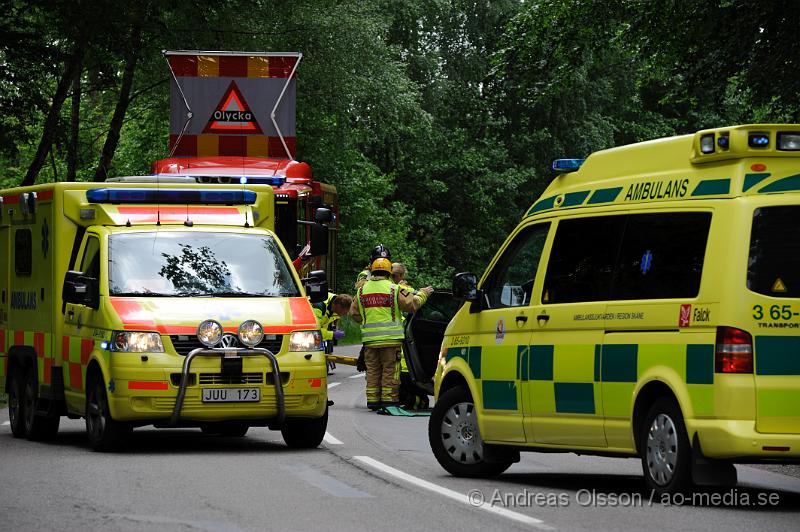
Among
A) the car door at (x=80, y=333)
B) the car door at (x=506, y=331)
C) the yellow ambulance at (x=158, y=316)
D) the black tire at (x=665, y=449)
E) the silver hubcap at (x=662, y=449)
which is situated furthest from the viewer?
the car door at (x=80, y=333)

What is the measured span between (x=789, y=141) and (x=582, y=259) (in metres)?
1.76

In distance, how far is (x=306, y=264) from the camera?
2441cm

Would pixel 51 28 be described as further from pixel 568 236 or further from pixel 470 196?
pixel 470 196

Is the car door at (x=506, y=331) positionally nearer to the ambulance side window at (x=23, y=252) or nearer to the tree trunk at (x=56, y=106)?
the ambulance side window at (x=23, y=252)

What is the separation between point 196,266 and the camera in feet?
48.3

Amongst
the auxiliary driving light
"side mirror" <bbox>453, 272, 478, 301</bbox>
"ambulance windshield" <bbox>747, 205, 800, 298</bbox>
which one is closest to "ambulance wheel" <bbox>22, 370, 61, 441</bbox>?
"side mirror" <bbox>453, 272, 478, 301</bbox>

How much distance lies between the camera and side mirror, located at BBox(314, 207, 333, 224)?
1833 centimetres

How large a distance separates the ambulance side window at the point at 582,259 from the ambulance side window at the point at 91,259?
4902 mm

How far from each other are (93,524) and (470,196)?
1980 inches

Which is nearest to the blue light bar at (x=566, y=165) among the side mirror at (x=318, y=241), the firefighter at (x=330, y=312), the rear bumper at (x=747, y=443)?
the rear bumper at (x=747, y=443)

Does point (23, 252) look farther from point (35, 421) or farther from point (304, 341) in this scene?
point (304, 341)

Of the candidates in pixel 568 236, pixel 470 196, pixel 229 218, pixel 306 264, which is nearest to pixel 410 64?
pixel 470 196

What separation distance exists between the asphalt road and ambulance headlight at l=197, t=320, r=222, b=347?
96cm

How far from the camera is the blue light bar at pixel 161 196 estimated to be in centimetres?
1521
